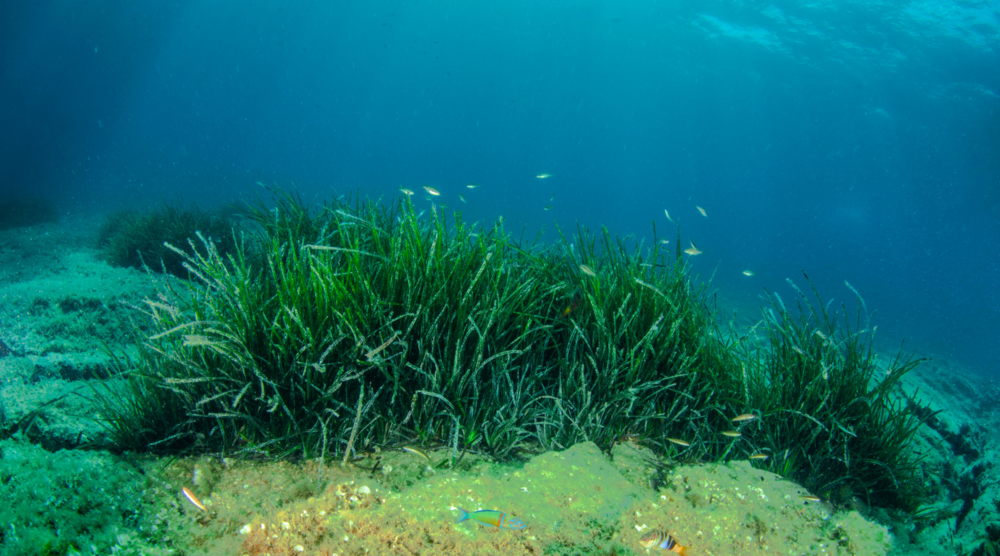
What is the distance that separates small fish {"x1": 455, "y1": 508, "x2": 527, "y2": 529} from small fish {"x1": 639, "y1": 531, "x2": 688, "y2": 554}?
54 cm

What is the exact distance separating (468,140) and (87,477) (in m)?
181

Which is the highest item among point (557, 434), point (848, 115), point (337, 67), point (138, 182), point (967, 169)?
point (337, 67)

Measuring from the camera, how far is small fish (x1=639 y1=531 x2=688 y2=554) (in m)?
1.67

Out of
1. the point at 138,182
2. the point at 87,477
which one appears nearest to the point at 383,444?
the point at 87,477

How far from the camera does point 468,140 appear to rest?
17225 centimetres

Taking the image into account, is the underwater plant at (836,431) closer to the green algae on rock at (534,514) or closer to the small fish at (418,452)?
the green algae on rock at (534,514)

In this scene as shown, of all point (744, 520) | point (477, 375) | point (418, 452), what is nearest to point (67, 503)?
point (418, 452)

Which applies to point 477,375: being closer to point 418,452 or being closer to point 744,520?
point 418,452

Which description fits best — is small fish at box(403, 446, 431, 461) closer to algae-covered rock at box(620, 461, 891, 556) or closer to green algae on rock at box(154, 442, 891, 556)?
green algae on rock at box(154, 442, 891, 556)

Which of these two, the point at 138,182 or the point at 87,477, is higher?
the point at 87,477

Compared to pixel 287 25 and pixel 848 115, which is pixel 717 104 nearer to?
pixel 848 115

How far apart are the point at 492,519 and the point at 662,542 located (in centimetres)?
71

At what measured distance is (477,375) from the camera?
8.00 ft

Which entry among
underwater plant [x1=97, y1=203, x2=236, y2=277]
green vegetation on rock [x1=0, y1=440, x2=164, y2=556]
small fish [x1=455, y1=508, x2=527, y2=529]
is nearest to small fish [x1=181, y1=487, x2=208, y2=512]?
green vegetation on rock [x1=0, y1=440, x2=164, y2=556]
